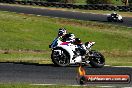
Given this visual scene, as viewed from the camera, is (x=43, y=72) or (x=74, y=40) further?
(x=74, y=40)

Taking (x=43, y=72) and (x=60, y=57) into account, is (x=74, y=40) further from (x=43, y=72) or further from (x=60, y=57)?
(x=43, y=72)

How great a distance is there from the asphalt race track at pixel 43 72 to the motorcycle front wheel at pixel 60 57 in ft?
0.97

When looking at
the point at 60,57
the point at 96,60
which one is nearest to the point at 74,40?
the point at 60,57

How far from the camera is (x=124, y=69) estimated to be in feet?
57.1

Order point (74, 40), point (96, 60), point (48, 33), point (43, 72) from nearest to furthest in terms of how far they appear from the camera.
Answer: point (43, 72), point (96, 60), point (74, 40), point (48, 33)

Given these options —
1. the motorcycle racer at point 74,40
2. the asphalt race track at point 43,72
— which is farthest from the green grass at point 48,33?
the asphalt race track at point 43,72

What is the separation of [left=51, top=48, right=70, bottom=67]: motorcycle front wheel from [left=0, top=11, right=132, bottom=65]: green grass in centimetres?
1456

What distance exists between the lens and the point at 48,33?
4138 centimetres

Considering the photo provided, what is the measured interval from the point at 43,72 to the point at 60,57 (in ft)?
6.86

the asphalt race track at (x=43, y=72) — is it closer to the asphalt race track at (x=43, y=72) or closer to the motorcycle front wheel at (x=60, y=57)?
the asphalt race track at (x=43, y=72)

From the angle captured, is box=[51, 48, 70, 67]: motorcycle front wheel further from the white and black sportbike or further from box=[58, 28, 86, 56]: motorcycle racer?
box=[58, 28, 86, 56]: motorcycle racer

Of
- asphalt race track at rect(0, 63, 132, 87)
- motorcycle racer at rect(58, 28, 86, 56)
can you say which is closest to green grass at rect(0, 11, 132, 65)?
motorcycle racer at rect(58, 28, 86, 56)

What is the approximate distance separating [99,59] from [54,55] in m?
2.04

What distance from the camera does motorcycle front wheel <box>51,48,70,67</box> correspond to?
18.0 metres
